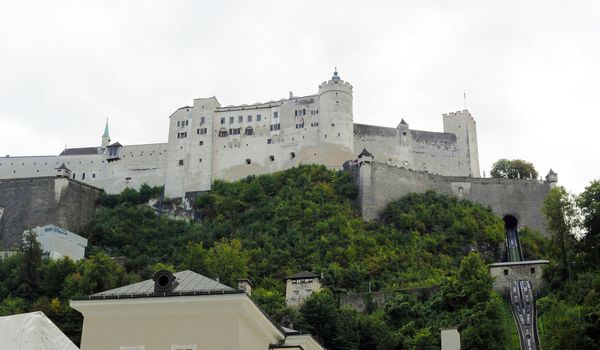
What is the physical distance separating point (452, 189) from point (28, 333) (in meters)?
64.1

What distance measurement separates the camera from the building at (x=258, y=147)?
7712cm

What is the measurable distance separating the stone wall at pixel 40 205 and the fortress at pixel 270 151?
158 centimetres


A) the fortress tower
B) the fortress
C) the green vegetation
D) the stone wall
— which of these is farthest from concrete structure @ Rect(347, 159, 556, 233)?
the stone wall

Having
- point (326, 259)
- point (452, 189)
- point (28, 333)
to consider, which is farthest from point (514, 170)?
point (28, 333)

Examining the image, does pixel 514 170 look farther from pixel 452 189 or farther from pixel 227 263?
pixel 227 263

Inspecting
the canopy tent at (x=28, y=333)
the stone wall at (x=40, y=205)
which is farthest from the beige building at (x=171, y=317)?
the stone wall at (x=40, y=205)

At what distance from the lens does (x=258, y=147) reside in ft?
257

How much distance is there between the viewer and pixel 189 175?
77.8 metres

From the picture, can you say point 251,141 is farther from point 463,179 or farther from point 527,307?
point 527,307

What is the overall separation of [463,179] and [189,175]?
77.2 ft

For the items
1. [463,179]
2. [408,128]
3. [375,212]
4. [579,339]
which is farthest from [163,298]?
[408,128]

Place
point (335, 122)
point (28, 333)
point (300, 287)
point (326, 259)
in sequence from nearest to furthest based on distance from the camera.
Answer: point (28, 333) → point (300, 287) → point (326, 259) → point (335, 122)

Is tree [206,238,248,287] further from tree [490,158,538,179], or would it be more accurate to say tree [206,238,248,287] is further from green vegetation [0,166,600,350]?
tree [490,158,538,179]

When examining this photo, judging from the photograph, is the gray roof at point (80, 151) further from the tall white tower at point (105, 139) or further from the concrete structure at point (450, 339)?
the concrete structure at point (450, 339)
